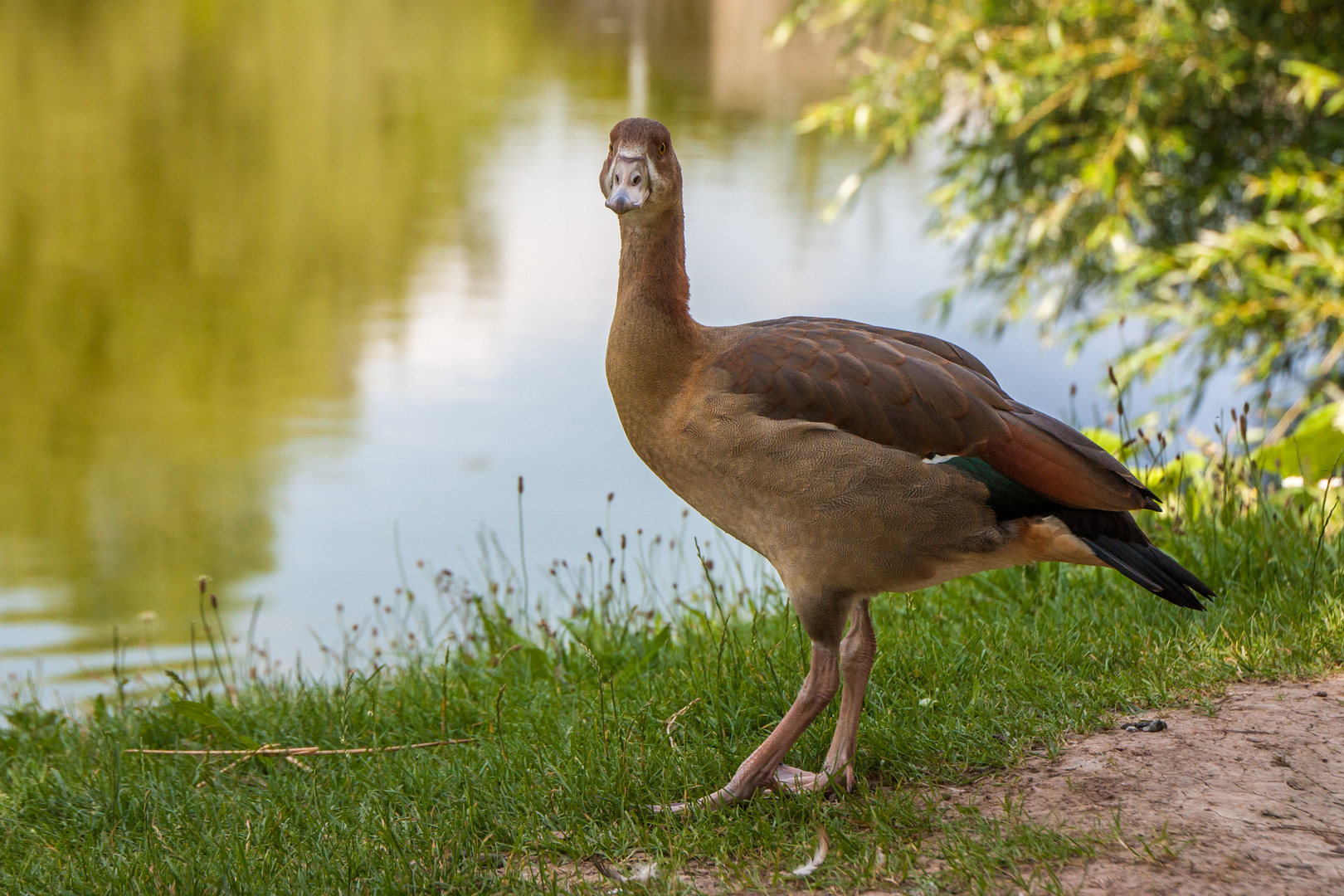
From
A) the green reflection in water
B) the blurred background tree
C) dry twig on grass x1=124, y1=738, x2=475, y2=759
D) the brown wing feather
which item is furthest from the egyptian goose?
the green reflection in water

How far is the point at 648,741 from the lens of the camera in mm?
3531

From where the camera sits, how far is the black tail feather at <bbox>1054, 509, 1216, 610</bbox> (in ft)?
9.78

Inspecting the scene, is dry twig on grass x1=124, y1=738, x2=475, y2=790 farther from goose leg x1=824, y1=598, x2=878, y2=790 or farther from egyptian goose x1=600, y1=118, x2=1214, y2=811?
goose leg x1=824, y1=598, x2=878, y2=790

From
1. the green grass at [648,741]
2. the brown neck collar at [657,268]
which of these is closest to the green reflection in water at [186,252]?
the green grass at [648,741]

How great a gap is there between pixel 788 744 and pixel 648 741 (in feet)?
1.78

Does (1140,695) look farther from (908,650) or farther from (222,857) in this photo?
(222,857)

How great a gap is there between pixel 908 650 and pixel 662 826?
1.23 metres

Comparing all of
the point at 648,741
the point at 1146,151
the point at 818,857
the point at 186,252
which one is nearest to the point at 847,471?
the point at 818,857

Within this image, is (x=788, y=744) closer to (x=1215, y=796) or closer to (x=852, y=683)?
(x=852, y=683)

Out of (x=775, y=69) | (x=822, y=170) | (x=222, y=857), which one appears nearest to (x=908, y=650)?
(x=222, y=857)

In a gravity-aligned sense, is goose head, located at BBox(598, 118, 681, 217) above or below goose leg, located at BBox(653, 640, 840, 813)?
above

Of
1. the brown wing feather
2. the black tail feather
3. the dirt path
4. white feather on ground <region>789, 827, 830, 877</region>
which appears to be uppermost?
the brown wing feather

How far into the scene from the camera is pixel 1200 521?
470 cm

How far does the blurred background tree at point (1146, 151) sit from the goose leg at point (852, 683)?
456cm
